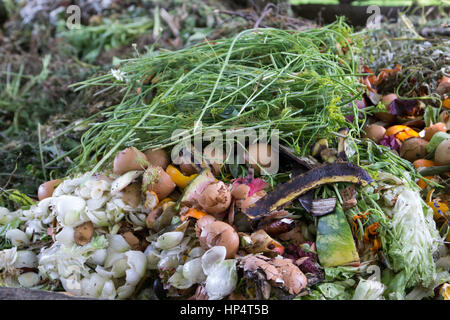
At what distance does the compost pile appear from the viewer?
3.64ft

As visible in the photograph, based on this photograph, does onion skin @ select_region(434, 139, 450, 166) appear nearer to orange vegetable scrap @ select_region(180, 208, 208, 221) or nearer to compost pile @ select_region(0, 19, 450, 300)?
compost pile @ select_region(0, 19, 450, 300)

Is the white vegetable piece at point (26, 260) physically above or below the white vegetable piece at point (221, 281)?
below

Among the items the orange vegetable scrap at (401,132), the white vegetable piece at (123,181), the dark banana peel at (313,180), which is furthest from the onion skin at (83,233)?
the orange vegetable scrap at (401,132)

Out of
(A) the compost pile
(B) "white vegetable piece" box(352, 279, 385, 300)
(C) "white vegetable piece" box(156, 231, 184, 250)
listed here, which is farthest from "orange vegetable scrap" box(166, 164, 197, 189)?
(B) "white vegetable piece" box(352, 279, 385, 300)

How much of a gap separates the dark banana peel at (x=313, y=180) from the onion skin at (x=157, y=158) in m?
0.37

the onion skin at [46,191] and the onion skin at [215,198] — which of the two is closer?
the onion skin at [215,198]

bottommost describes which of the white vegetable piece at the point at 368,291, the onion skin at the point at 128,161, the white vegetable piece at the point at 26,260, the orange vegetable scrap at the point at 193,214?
the white vegetable piece at the point at 26,260

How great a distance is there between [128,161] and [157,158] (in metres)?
0.11

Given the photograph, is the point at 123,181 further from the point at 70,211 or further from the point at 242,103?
the point at 242,103

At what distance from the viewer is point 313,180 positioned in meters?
1.23

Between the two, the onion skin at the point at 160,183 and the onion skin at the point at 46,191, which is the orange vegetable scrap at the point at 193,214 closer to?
the onion skin at the point at 160,183

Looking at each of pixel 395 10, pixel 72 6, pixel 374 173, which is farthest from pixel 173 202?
pixel 72 6

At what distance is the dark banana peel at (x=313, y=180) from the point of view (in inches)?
47.4

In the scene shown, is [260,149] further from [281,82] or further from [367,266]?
[367,266]
